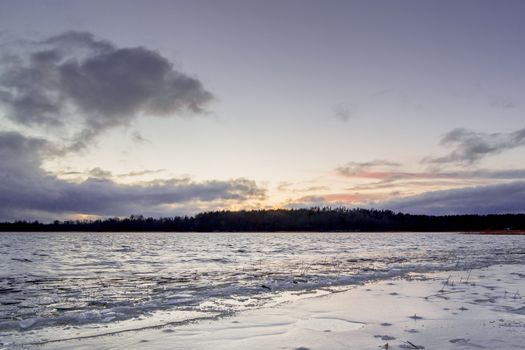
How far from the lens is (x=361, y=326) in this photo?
28.7ft

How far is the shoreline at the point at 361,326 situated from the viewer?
7332mm

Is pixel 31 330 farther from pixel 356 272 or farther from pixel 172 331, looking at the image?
pixel 356 272

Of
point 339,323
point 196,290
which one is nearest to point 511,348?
point 339,323

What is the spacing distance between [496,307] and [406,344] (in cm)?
509

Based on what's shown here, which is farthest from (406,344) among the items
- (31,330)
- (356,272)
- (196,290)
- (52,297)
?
(356,272)

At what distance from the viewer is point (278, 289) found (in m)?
15.5

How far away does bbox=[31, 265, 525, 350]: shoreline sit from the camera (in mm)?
7332

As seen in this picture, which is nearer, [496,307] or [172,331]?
[172,331]

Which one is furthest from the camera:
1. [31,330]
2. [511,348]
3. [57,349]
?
[31,330]

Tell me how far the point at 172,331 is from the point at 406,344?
4482 millimetres

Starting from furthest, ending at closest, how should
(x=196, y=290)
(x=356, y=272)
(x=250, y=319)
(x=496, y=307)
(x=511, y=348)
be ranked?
(x=356, y=272) → (x=196, y=290) → (x=496, y=307) → (x=250, y=319) → (x=511, y=348)

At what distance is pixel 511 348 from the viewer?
6820mm

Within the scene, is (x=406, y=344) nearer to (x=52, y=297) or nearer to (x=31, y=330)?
(x=31, y=330)

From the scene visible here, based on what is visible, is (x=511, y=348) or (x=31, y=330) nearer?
(x=511, y=348)
